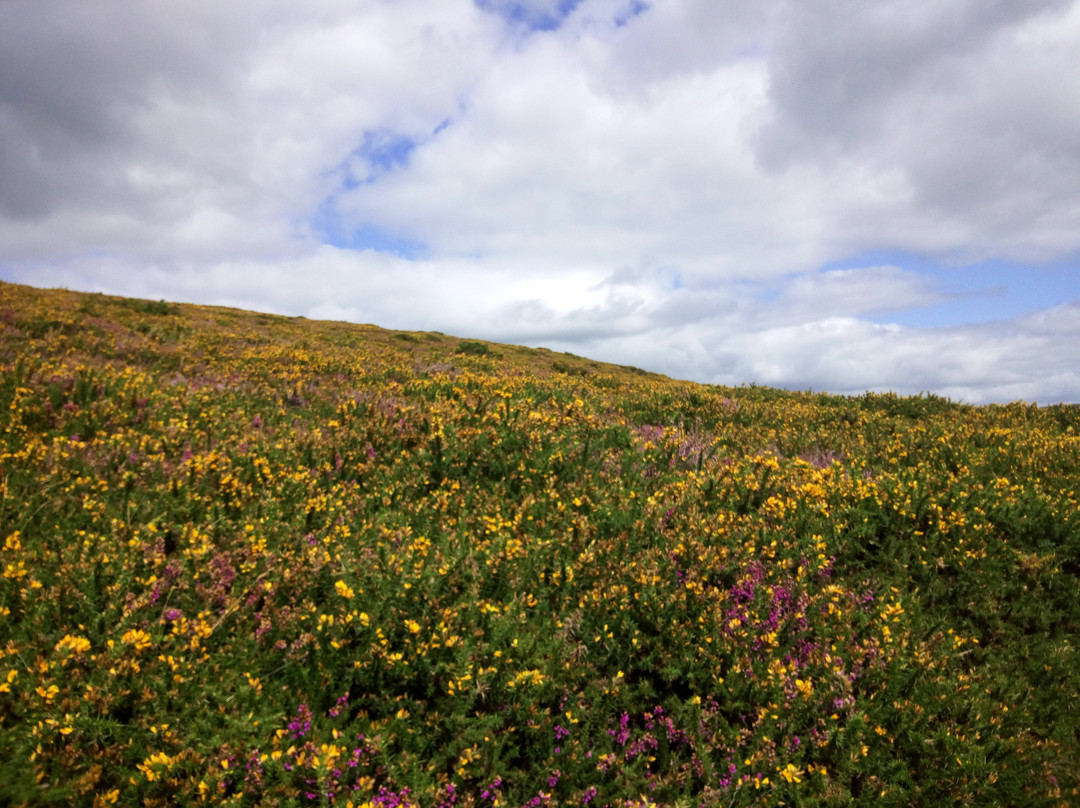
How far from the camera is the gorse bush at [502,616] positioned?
4.15 metres

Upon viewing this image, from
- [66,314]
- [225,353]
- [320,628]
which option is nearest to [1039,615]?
[320,628]

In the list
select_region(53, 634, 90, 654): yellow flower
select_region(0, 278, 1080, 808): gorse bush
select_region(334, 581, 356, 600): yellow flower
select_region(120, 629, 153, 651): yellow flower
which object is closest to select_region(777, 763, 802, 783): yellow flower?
select_region(0, 278, 1080, 808): gorse bush

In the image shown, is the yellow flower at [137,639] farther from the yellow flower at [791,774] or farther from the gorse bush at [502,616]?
the yellow flower at [791,774]

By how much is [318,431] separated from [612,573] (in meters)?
5.05

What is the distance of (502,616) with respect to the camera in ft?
17.1

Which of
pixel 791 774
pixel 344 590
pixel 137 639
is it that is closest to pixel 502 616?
pixel 344 590

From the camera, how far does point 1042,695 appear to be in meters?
5.30

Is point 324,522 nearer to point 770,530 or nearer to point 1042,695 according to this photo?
point 770,530

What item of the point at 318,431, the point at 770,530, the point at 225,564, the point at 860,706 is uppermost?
the point at 318,431

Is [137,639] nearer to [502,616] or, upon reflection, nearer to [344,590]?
[344,590]

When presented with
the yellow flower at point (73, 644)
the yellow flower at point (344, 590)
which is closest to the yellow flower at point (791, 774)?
the yellow flower at point (344, 590)

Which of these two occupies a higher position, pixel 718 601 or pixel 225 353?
pixel 225 353

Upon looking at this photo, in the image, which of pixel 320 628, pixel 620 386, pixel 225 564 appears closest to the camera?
pixel 320 628

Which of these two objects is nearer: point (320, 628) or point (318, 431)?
point (320, 628)
